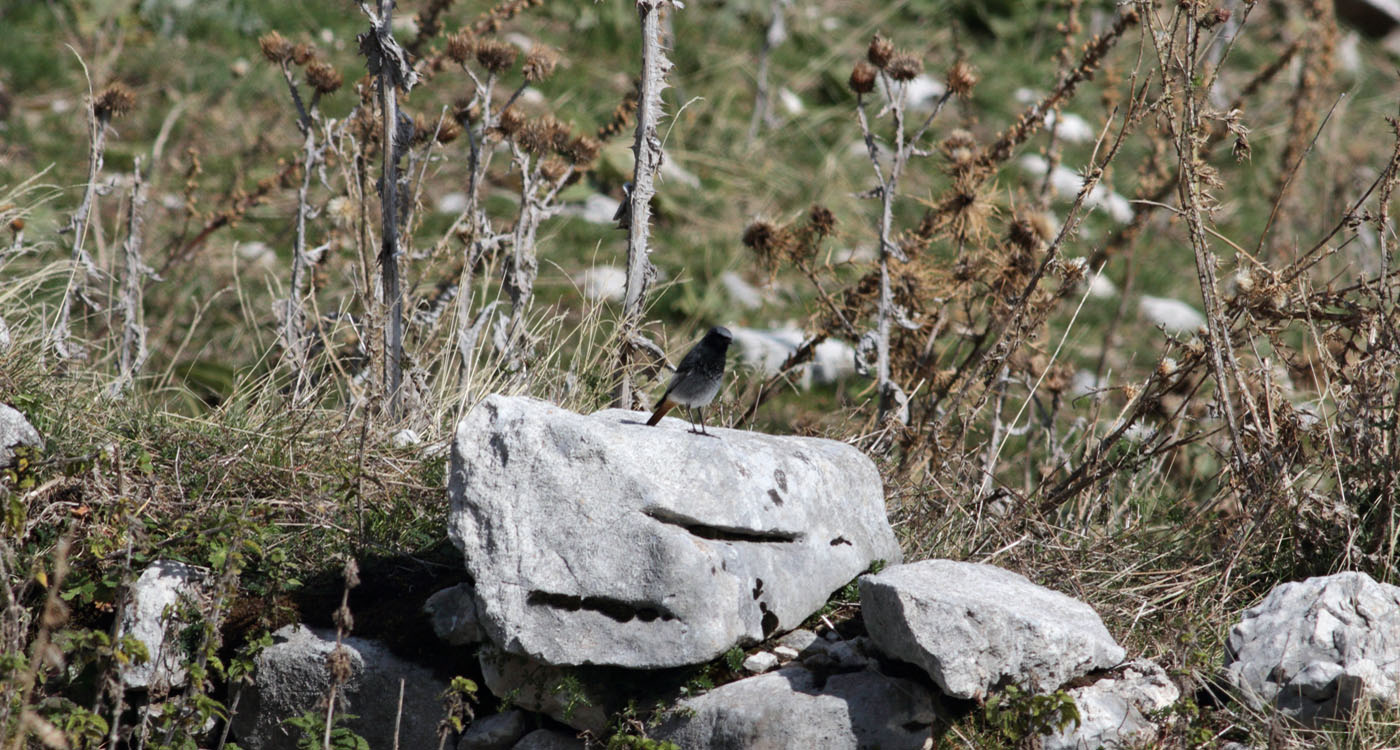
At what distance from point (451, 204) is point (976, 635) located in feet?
19.7

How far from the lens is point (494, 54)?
4.72m

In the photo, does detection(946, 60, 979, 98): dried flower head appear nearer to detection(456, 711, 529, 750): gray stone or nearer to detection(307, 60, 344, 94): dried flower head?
detection(307, 60, 344, 94): dried flower head

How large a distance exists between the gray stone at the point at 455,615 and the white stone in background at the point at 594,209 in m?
4.96

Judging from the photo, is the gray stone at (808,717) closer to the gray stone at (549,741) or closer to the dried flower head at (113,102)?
the gray stone at (549,741)

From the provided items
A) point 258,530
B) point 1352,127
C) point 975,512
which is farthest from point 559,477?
point 1352,127

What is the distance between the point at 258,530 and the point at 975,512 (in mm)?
2433

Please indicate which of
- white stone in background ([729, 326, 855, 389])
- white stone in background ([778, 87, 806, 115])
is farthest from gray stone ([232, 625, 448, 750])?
white stone in background ([778, 87, 806, 115])

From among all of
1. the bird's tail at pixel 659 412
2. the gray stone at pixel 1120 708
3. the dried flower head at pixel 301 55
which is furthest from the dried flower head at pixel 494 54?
the gray stone at pixel 1120 708

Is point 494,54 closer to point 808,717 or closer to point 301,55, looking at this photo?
point 301,55

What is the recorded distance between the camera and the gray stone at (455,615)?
3.63 meters

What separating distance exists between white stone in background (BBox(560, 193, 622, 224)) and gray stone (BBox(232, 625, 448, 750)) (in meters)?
5.09

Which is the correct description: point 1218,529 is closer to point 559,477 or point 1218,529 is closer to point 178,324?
point 559,477

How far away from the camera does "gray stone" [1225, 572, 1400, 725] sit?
3396mm

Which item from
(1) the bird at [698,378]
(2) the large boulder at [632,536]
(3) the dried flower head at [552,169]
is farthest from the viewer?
(3) the dried flower head at [552,169]
